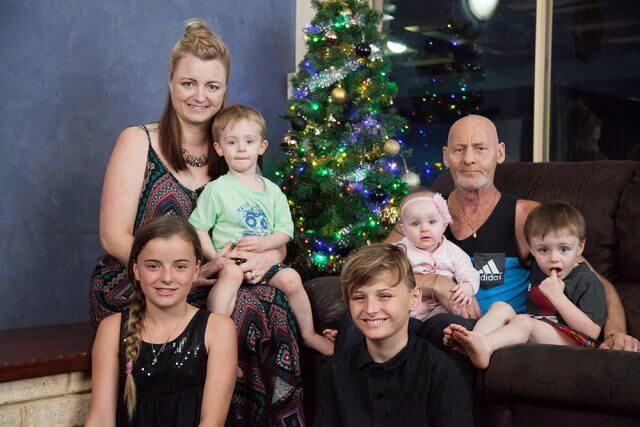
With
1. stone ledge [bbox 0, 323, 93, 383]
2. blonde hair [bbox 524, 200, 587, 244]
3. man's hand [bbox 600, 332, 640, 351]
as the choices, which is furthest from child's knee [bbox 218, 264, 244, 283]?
man's hand [bbox 600, 332, 640, 351]

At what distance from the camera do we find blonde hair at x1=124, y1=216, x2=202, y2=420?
233cm

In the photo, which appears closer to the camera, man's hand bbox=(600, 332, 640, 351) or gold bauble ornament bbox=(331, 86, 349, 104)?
man's hand bbox=(600, 332, 640, 351)

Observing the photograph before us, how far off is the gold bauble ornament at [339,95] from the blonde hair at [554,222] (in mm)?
2094

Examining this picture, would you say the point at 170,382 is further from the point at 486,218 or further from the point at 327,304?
the point at 486,218

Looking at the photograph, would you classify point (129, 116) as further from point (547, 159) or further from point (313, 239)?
point (547, 159)

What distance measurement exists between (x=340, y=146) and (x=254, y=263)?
1.97 metres

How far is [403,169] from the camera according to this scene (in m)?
4.99

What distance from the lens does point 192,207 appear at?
113 inches

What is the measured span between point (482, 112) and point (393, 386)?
3826mm

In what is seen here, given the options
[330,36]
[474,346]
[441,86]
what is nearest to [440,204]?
[474,346]

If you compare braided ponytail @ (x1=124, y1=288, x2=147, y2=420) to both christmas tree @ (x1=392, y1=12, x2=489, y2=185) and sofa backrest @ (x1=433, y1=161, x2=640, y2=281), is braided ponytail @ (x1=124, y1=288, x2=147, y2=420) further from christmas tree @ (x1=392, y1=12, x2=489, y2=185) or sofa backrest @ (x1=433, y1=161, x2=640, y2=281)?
christmas tree @ (x1=392, y1=12, x2=489, y2=185)

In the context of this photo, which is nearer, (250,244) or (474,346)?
(474,346)

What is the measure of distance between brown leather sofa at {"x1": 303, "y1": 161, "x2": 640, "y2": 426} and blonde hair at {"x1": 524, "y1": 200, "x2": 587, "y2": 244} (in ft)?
1.19

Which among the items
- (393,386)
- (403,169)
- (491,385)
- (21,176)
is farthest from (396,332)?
(403,169)
